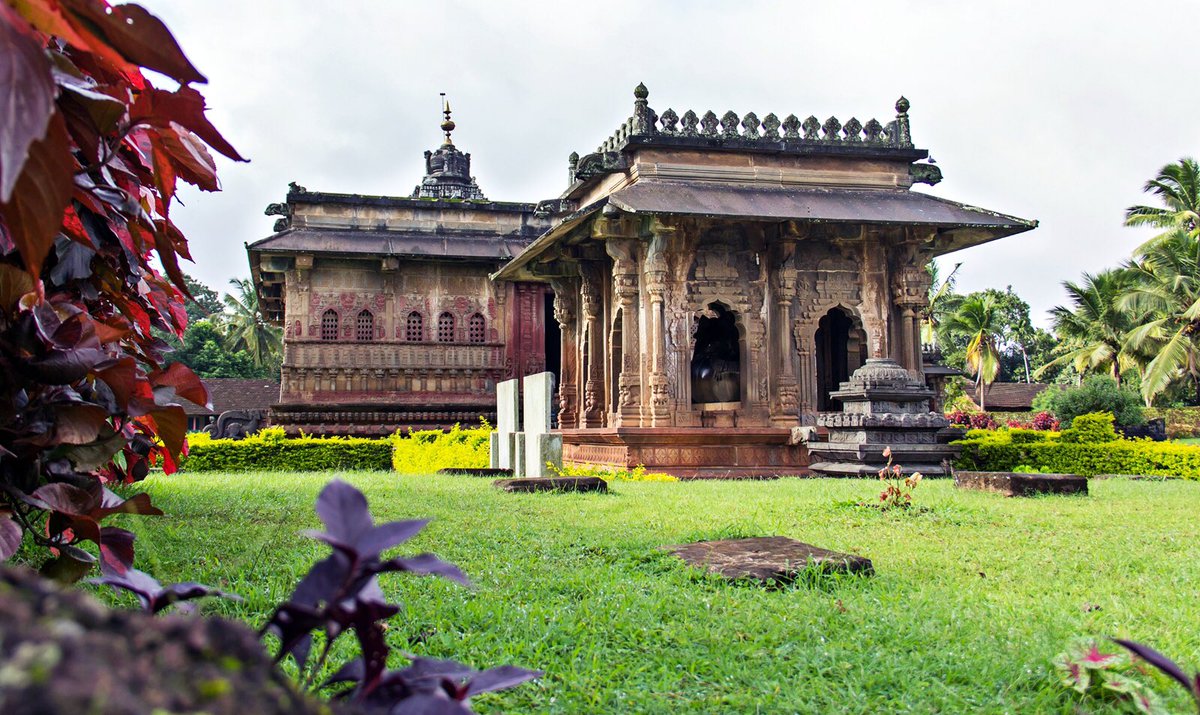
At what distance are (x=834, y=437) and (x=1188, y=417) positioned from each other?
27935mm

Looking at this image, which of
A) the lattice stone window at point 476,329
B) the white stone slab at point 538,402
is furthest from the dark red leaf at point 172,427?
the lattice stone window at point 476,329

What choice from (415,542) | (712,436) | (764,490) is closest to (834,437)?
(712,436)

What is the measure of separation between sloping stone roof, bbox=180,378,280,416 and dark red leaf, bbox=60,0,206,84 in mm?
32594

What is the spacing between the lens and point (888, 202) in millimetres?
14305

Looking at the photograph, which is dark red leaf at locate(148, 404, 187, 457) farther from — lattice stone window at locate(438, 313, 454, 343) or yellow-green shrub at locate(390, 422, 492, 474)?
lattice stone window at locate(438, 313, 454, 343)

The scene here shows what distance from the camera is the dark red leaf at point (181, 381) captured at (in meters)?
2.17

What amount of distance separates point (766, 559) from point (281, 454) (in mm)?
13623

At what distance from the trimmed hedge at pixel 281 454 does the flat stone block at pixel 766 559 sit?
12606mm

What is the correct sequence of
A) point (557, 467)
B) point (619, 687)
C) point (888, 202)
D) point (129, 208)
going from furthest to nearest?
point (888, 202) < point (557, 467) < point (619, 687) < point (129, 208)

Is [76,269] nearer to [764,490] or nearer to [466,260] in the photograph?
[764,490]

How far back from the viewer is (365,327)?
21172 mm

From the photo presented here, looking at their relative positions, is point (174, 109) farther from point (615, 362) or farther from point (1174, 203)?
point (1174, 203)

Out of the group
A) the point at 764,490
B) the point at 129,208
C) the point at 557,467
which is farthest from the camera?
the point at 557,467

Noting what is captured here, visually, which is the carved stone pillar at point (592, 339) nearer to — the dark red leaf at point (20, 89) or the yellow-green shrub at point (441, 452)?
the yellow-green shrub at point (441, 452)
